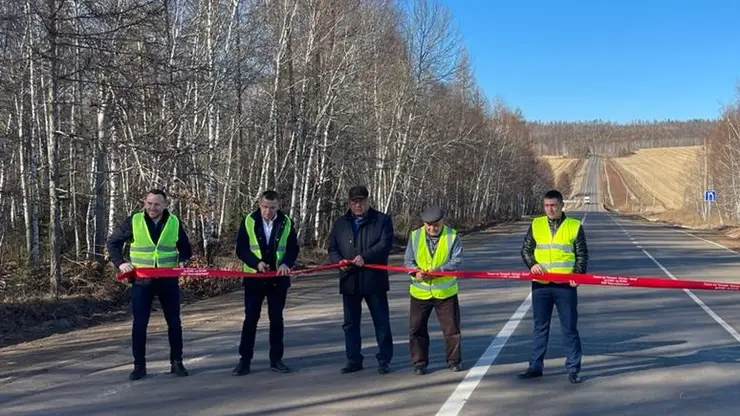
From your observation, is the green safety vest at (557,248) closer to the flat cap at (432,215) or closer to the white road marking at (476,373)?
the flat cap at (432,215)

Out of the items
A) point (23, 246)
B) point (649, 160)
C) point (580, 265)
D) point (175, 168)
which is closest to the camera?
point (580, 265)

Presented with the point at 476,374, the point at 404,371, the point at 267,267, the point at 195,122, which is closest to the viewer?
the point at 476,374

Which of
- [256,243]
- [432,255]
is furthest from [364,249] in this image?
[256,243]

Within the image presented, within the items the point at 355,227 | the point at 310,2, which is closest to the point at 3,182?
the point at 310,2

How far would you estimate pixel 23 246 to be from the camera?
2086 centimetres

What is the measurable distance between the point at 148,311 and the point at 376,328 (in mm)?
2391

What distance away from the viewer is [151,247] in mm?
8039

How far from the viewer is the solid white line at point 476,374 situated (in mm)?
6594

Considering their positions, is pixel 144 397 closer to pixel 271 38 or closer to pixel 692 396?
pixel 692 396

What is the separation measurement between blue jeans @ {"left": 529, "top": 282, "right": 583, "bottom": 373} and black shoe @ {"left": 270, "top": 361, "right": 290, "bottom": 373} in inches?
99.4

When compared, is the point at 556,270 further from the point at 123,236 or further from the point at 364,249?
the point at 123,236

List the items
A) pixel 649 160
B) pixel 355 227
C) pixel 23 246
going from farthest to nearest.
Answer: pixel 649 160, pixel 23 246, pixel 355 227

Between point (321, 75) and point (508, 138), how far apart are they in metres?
50.5

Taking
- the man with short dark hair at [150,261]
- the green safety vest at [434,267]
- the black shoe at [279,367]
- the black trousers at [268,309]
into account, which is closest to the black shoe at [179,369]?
the man with short dark hair at [150,261]
